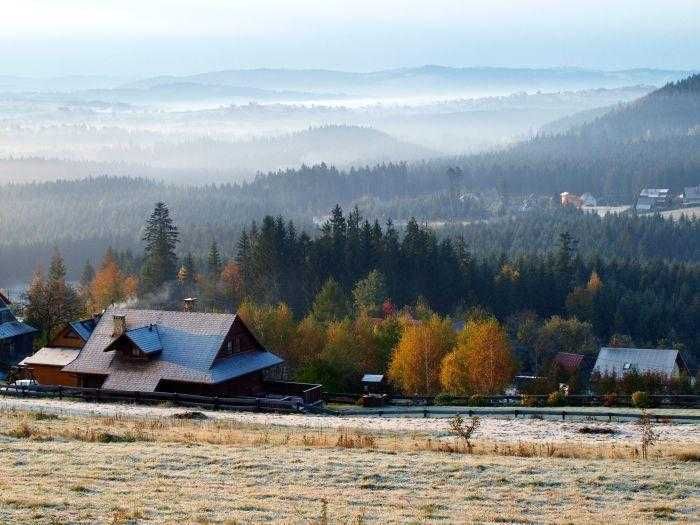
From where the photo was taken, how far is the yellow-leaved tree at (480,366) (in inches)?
2327

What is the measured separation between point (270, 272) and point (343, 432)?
65.5 metres

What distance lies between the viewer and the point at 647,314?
11150 centimetres

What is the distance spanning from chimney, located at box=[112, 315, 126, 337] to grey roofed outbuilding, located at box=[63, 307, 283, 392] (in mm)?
233

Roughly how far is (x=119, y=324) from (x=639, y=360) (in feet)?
147

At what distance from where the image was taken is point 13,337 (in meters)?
78.6

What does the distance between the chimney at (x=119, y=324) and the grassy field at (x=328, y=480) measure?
20505 millimetres

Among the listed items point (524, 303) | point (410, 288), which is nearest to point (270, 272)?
point (410, 288)

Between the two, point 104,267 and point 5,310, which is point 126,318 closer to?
point 5,310

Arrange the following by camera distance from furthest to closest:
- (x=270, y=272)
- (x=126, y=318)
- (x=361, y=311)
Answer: (x=270, y=272) < (x=361, y=311) < (x=126, y=318)

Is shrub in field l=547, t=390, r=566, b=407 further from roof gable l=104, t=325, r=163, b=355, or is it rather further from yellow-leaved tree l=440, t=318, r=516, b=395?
roof gable l=104, t=325, r=163, b=355

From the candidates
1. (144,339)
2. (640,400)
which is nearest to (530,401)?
(640,400)

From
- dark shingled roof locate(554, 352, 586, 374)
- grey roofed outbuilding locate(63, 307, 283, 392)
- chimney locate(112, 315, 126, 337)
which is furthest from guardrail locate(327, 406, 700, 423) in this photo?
dark shingled roof locate(554, 352, 586, 374)

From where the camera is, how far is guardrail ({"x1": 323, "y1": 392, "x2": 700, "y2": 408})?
43.3 meters

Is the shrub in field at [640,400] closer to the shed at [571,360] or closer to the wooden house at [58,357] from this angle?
the wooden house at [58,357]
